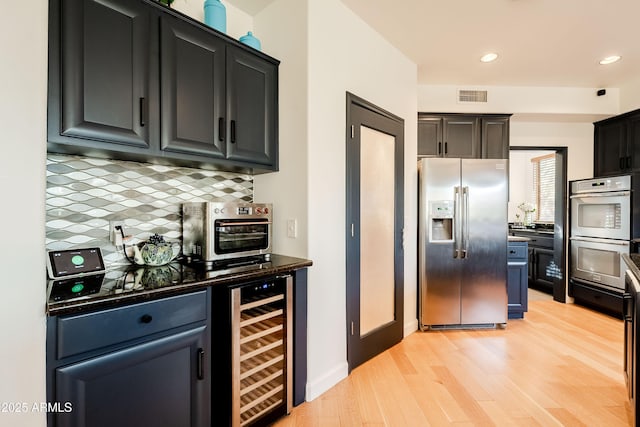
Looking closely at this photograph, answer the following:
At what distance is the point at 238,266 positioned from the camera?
1.77m

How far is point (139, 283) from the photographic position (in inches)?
54.2

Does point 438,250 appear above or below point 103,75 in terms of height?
below

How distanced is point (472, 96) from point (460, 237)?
6.33ft

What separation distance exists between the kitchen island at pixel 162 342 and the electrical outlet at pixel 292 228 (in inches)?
11.7

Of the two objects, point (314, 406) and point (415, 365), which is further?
point (415, 365)

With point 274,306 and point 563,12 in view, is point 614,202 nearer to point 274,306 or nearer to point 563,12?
point 563,12

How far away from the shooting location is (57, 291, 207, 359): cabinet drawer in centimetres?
112

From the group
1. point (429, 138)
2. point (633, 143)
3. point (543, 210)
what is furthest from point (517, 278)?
point (543, 210)

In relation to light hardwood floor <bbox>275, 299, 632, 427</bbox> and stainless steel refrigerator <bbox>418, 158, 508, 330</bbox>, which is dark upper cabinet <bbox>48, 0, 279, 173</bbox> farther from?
stainless steel refrigerator <bbox>418, 158, 508, 330</bbox>

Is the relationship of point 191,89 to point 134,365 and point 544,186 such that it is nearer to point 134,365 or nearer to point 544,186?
point 134,365

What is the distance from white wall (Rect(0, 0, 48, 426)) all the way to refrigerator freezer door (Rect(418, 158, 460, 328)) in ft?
9.93

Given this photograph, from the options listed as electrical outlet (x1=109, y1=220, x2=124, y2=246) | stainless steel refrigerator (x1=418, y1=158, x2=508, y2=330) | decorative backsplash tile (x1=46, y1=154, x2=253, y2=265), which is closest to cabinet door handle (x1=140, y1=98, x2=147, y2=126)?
decorative backsplash tile (x1=46, y1=154, x2=253, y2=265)

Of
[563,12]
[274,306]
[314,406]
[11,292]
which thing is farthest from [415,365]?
[563,12]

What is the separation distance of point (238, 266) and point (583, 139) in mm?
5067
